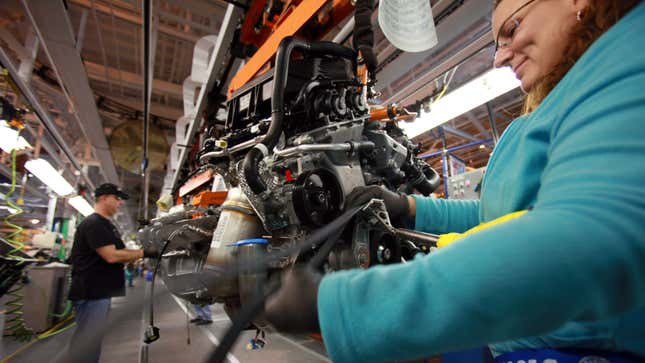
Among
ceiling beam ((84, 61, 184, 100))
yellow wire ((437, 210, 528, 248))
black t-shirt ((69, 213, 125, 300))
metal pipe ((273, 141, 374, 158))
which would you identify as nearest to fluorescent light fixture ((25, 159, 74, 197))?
ceiling beam ((84, 61, 184, 100))

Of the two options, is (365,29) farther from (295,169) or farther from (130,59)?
(130,59)

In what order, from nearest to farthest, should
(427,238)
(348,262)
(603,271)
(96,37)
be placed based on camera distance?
(603,271)
(427,238)
(348,262)
(96,37)

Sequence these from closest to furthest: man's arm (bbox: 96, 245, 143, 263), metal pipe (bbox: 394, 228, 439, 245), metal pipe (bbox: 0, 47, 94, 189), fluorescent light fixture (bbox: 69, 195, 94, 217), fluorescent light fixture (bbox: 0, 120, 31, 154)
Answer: metal pipe (bbox: 394, 228, 439, 245) → man's arm (bbox: 96, 245, 143, 263) → metal pipe (bbox: 0, 47, 94, 189) → fluorescent light fixture (bbox: 0, 120, 31, 154) → fluorescent light fixture (bbox: 69, 195, 94, 217)

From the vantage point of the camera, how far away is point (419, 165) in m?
2.52

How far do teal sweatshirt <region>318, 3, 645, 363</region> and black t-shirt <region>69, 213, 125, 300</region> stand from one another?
11.0 ft

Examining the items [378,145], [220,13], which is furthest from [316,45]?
[220,13]

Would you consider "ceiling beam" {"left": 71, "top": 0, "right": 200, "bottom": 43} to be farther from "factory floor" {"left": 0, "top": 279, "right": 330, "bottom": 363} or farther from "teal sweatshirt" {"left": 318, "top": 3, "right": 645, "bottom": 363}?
"teal sweatshirt" {"left": 318, "top": 3, "right": 645, "bottom": 363}

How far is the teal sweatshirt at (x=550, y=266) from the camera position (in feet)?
1.03

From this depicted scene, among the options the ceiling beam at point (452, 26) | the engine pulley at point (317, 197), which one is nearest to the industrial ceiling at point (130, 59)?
the ceiling beam at point (452, 26)

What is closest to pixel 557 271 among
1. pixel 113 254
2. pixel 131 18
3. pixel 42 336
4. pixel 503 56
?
pixel 503 56

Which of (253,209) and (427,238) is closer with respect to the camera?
(427,238)

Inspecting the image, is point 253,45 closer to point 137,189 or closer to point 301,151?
point 301,151

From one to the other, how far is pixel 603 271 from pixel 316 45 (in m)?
1.91

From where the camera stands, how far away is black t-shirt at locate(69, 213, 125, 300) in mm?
2762
